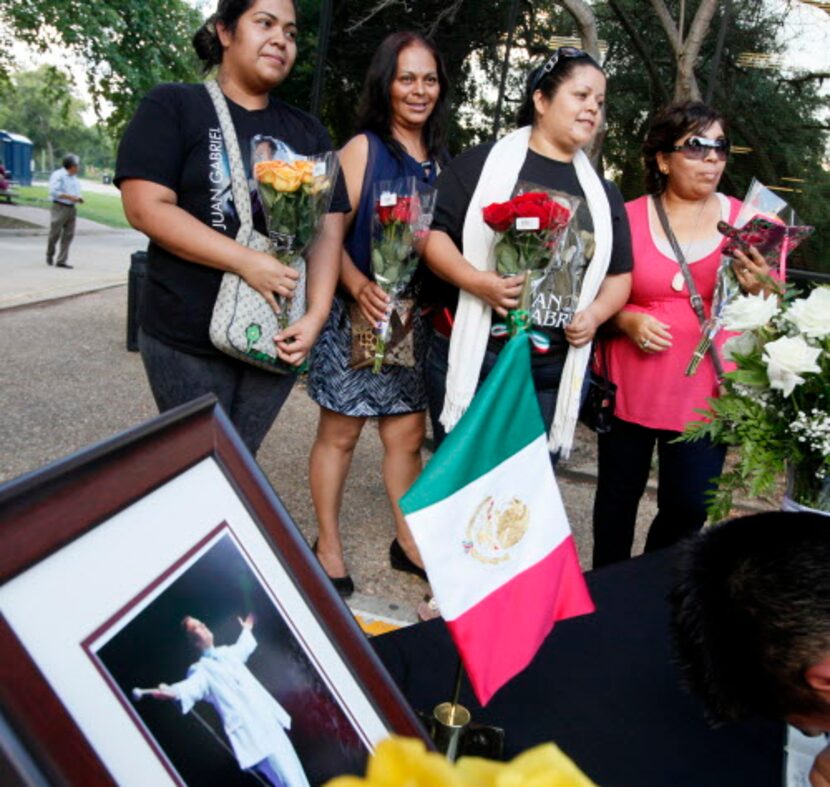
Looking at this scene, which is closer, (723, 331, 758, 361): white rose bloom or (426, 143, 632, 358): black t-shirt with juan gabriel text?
(723, 331, 758, 361): white rose bloom

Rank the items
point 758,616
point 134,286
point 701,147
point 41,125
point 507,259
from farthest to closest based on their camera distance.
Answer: point 41,125
point 134,286
point 701,147
point 507,259
point 758,616

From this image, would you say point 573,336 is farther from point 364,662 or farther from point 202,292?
point 364,662

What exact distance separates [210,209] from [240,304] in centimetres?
28

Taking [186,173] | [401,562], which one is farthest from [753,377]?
[401,562]

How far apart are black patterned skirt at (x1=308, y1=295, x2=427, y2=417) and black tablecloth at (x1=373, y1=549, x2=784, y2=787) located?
1.35 meters

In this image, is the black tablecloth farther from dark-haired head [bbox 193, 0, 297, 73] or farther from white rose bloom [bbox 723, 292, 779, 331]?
dark-haired head [bbox 193, 0, 297, 73]

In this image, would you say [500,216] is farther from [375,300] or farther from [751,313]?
[751,313]

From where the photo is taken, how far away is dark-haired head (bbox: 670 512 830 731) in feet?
3.69

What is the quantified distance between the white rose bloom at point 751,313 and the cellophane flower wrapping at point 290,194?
45.1 inches

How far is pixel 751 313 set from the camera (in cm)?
185

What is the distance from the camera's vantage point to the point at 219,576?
770 mm

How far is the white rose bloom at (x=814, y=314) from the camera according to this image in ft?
5.67

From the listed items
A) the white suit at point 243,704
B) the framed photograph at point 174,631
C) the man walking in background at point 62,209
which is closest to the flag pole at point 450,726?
the framed photograph at point 174,631

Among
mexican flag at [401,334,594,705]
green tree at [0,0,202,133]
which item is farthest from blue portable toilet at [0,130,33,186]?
mexican flag at [401,334,594,705]
